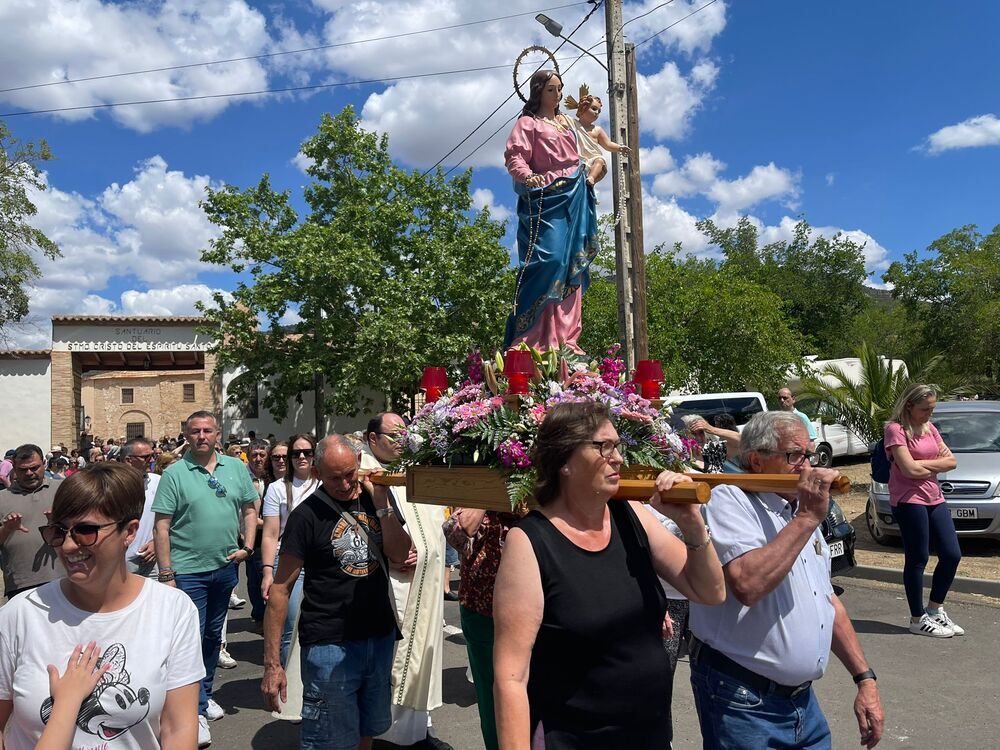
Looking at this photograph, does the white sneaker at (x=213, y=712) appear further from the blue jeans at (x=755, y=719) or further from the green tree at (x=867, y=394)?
the green tree at (x=867, y=394)

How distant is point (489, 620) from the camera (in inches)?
149

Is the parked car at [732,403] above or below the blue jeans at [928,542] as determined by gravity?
above

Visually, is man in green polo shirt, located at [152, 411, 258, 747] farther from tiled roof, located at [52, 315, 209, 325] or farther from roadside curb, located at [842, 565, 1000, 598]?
tiled roof, located at [52, 315, 209, 325]

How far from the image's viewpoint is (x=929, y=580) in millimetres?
8797

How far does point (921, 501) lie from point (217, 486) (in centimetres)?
559

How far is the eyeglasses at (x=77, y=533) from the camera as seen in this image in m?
2.43

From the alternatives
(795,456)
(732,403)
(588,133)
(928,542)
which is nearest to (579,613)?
(795,456)

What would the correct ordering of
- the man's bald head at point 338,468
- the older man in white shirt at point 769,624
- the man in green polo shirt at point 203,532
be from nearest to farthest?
1. the older man in white shirt at point 769,624
2. the man's bald head at point 338,468
3. the man in green polo shirt at point 203,532

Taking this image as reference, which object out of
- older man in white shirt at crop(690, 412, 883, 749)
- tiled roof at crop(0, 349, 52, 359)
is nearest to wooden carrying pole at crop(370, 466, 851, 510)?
older man in white shirt at crop(690, 412, 883, 749)

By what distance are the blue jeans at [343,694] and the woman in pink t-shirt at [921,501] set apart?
4.78m

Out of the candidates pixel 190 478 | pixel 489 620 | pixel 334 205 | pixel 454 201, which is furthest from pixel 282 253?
pixel 489 620

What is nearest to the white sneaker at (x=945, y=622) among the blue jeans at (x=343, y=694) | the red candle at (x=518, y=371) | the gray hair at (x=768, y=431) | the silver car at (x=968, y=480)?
the silver car at (x=968, y=480)

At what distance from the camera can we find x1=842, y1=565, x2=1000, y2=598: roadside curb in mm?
8398

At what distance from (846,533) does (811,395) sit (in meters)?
8.89
